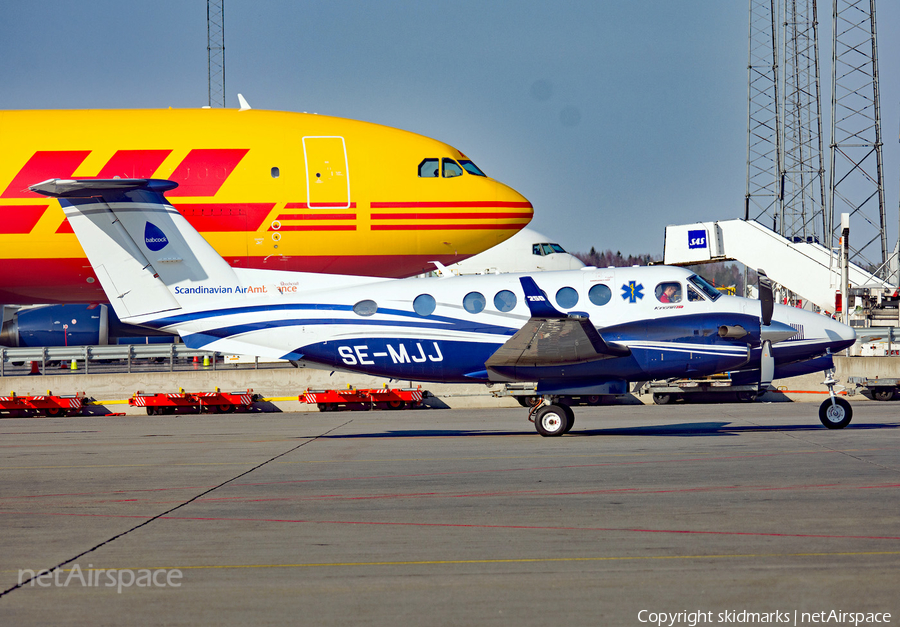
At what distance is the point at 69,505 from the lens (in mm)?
9117

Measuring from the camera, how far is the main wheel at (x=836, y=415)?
14.7 m

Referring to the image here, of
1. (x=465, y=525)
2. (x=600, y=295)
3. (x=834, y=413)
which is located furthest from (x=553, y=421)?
(x=465, y=525)

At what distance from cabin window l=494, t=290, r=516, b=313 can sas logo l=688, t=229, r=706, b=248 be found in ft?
110

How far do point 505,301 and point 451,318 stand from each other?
1.03 meters

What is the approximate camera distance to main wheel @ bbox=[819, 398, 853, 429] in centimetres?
1470

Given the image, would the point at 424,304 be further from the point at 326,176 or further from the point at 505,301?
the point at 326,176

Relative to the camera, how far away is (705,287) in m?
15.1

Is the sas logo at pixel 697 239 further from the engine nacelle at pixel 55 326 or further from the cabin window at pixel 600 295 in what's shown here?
the cabin window at pixel 600 295

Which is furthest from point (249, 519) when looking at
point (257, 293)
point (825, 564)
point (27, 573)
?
point (257, 293)

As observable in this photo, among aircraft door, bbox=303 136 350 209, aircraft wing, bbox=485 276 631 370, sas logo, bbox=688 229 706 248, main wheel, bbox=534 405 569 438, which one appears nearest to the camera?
aircraft wing, bbox=485 276 631 370

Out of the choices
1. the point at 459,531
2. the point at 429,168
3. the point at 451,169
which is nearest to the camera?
the point at 459,531

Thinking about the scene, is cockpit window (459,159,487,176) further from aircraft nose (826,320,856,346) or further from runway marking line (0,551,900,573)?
runway marking line (0,551,900,573)

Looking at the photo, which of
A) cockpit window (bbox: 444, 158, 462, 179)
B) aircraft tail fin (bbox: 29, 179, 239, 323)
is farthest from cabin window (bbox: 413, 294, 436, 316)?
cockpit window (bbox: 444, 158, 462, 179)

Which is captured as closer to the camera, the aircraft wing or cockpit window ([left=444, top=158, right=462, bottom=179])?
the aircraft wing
